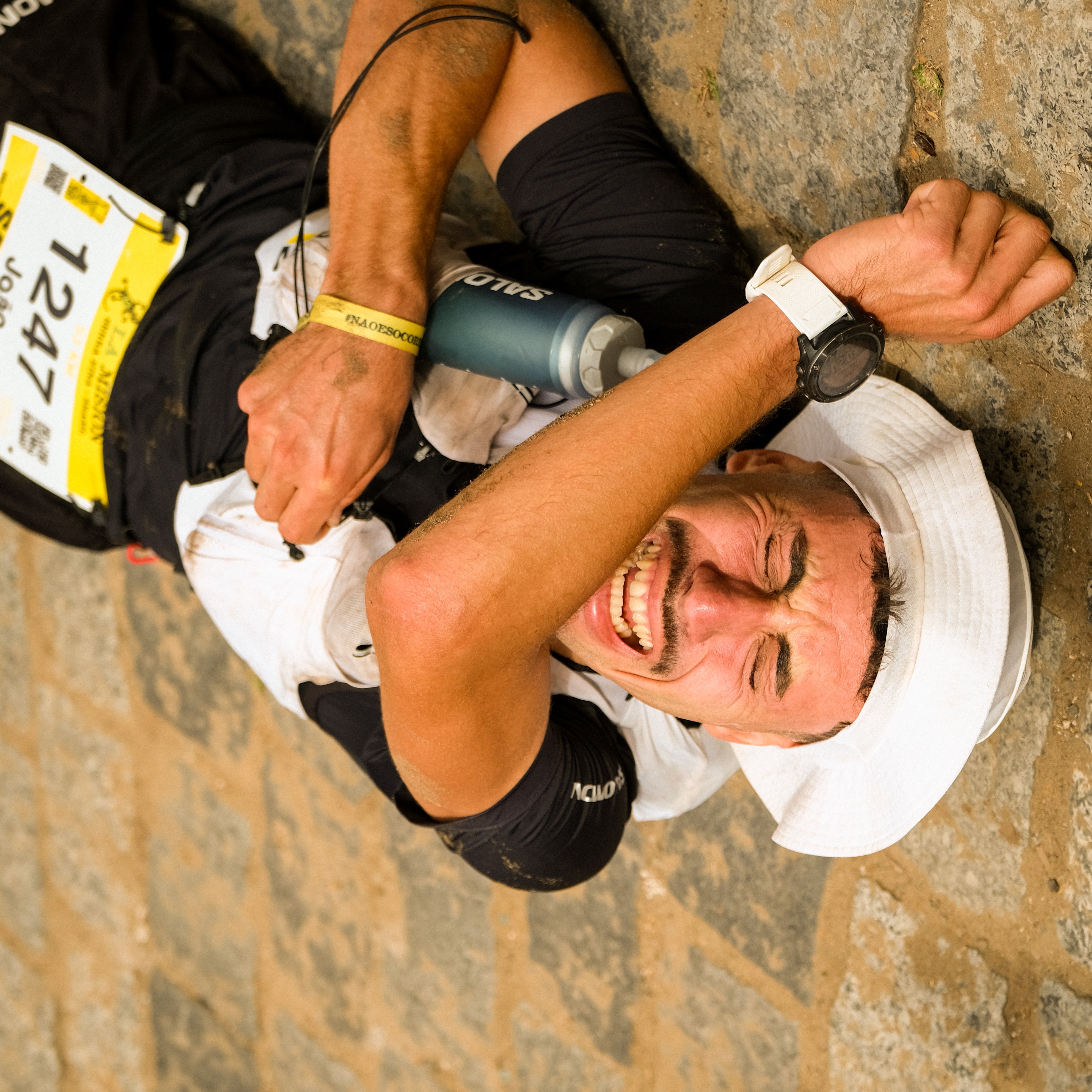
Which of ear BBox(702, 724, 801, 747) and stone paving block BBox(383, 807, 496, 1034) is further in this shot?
stone paving block BBox(383, 807, 496, 1034)

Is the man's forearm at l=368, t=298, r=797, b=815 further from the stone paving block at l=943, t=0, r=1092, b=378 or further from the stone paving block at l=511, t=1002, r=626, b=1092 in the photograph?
the stone paving block at l=511, t=1002, r=626, b=1092

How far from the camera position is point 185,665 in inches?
97.4

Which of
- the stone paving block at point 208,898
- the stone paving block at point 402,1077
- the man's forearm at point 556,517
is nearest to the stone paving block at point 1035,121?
the man's forearm at point 556,517

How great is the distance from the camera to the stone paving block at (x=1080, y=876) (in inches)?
43.8

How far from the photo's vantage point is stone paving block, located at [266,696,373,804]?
2162 mm

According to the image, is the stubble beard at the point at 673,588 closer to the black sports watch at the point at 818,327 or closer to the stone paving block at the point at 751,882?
the black sports watch at the point at 818,327

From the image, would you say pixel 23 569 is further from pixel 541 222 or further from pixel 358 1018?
pixel 541 222

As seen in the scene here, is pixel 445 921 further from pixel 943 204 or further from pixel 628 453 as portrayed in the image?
pixel 943 204

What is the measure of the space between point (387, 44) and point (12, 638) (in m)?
2.27

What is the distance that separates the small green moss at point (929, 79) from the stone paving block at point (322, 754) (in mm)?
1638

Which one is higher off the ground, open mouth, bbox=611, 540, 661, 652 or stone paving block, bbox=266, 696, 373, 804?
open mouth, bbox=611, 540, 661, 652

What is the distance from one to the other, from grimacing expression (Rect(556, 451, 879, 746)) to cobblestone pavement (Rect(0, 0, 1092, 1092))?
0.67 ft

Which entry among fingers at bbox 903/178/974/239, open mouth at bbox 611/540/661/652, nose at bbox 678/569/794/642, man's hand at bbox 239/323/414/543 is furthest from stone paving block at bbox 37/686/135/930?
fingers at bbox 903/178/974/239

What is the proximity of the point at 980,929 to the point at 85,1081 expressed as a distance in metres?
2.76
